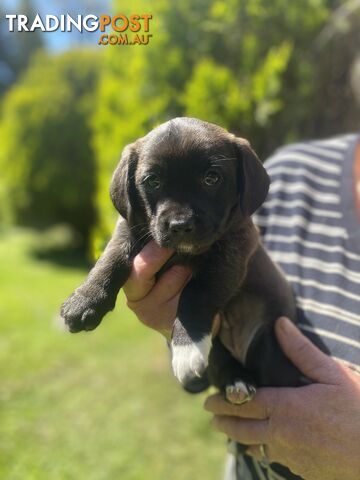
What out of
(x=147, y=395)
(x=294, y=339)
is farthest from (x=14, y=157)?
(x=294, y=339)

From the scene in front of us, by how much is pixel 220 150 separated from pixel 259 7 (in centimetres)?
124

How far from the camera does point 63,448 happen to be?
15.8 feet

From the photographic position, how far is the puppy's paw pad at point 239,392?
2.29m

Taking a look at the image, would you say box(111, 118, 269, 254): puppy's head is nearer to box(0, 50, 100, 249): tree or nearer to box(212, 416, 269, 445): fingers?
box(212, 416, 269, 445): fingers

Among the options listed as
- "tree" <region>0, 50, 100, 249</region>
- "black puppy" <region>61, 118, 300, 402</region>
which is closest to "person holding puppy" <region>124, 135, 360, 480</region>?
"black puppy" <region>61, 118, 300, 402</region>

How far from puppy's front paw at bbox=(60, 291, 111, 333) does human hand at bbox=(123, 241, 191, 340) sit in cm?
17

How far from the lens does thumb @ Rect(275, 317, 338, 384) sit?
85.4 inches

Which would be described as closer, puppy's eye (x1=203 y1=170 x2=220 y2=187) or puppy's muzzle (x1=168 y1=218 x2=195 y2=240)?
puppy's muzzle (x1=168 y1=218 x2=195 y2=240)

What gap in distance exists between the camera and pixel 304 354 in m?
2.25

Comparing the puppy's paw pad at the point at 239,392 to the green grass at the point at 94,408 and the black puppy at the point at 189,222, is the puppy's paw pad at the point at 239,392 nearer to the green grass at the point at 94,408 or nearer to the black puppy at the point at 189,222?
the black puppy at the point at 189,222

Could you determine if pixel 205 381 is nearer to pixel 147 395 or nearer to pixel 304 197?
pixel 304 197

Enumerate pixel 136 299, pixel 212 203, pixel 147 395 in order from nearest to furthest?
1. pixel 212 203
2. pixel 136 299
3. pixel 147 395

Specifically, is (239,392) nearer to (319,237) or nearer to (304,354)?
(304,354)

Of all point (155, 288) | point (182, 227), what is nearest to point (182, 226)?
point (182, 227)
